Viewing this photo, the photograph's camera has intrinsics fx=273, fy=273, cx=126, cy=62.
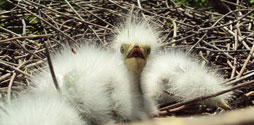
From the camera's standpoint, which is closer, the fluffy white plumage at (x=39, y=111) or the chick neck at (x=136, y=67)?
the fluffy white plumage at (x=39, y=111)

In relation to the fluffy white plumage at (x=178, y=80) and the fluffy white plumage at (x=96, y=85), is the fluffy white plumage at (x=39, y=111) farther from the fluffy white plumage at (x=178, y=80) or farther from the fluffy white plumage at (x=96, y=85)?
the fluffy white plumage at (x=178, y=80)

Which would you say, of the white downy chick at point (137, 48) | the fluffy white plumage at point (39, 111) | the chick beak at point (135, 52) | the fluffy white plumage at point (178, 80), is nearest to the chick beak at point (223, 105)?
the fluffy white plumage at point (178, 80)

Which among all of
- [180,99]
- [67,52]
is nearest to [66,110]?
[67,52]

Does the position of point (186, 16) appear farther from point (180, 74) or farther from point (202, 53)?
point (180, 74)

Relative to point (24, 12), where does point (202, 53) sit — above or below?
below

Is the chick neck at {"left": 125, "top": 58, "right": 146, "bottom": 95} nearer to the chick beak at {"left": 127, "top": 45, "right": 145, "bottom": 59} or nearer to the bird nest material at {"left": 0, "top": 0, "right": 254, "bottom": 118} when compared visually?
the chick beak at {"left": 127, "top": 45, "right": 145, "bottom": 59}

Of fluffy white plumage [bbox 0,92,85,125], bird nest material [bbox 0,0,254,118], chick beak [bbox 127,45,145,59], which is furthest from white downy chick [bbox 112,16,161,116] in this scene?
fluffy white plumage [bbox 0,92,85,125]
